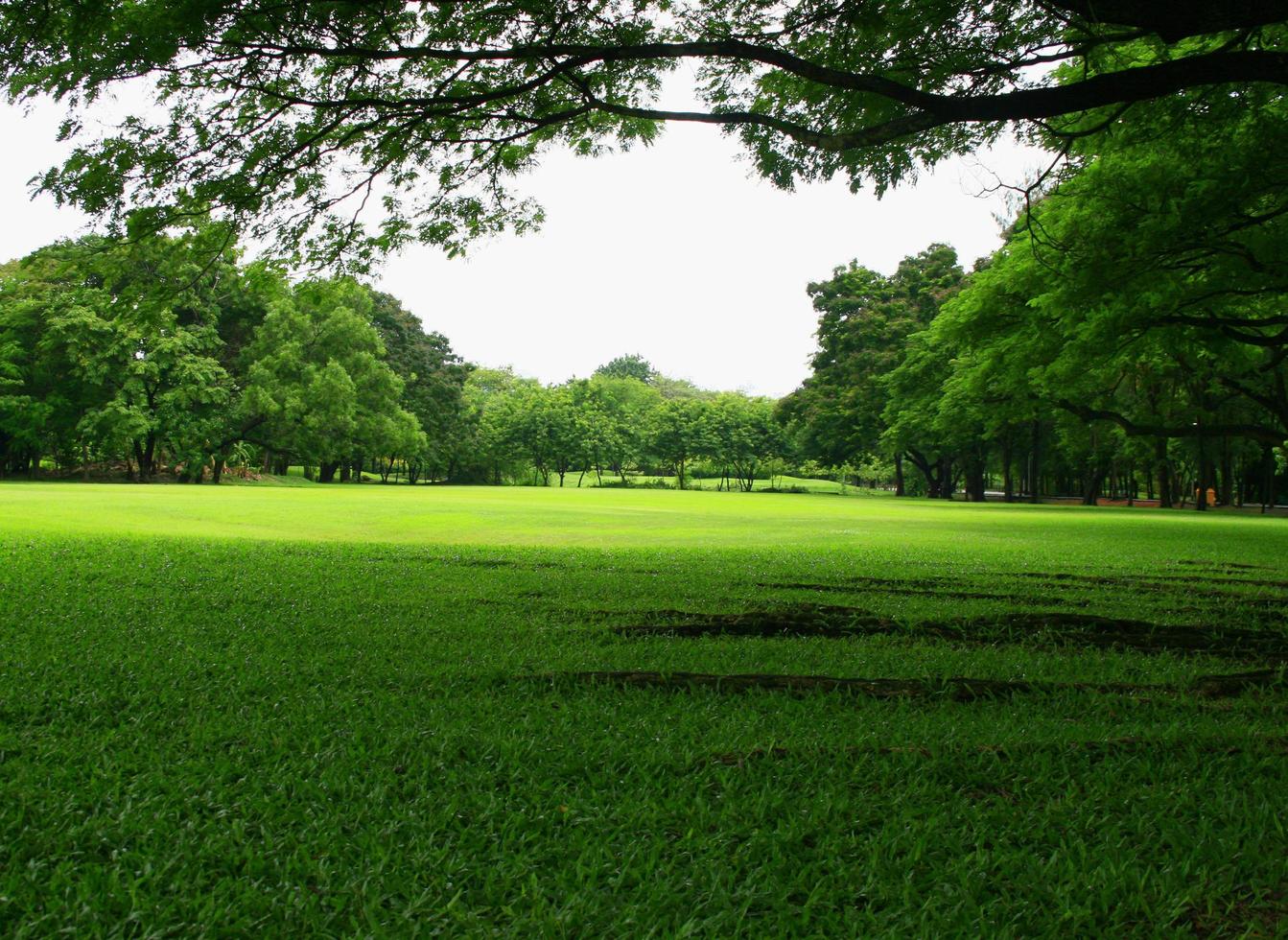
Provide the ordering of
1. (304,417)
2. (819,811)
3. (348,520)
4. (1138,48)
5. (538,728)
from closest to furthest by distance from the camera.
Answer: (819,811)
(538,728)
(1138,48)
(348,520)
(304,417)

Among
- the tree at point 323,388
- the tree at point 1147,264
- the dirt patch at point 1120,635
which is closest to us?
the dirt patch at point 1120,635

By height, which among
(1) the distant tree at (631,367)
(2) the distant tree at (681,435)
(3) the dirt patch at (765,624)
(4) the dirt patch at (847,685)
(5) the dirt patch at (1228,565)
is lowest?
(5) the dirt patch at (1228,565)

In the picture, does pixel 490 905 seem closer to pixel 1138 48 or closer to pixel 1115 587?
pixel 1115 587

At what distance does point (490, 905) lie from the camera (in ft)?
7.37

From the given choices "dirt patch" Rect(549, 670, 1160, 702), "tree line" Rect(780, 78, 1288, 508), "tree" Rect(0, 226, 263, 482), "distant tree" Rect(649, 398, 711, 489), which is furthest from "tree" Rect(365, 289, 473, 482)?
"dirt patch" Rect(549, 670, 1160, 702)

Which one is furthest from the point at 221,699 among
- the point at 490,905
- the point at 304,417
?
the point at 304,417

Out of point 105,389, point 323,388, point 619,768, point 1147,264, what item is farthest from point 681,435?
point 619,768

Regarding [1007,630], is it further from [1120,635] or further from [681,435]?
[681,435]

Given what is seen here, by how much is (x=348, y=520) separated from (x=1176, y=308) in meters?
16.2

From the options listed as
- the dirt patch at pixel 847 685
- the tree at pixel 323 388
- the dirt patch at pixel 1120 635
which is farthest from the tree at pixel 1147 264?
the tree at pixel 323 388

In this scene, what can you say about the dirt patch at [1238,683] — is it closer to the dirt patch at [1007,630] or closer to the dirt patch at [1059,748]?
the dirt patch at [1007,630]

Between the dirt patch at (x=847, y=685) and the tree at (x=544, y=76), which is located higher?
the tree at (x=544, y=76)

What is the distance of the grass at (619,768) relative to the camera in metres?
2.28

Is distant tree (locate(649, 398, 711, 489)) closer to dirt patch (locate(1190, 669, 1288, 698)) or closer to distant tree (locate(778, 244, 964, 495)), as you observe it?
distant tree (locate(778, 244, 964, 495))
